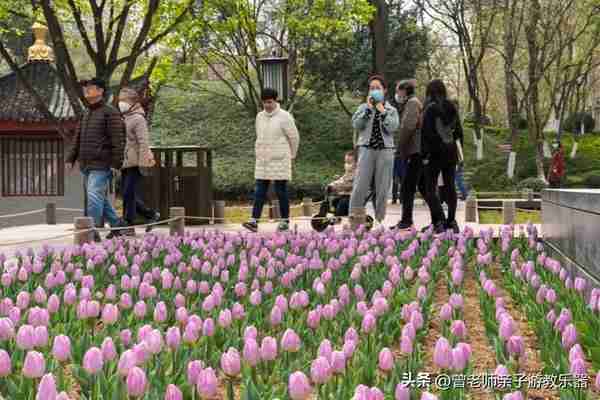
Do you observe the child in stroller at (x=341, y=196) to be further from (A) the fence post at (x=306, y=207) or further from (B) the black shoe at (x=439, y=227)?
(A) the fence post at (x=306, y=207)

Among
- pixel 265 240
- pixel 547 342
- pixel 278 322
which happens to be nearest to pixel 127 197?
pixel 265 240

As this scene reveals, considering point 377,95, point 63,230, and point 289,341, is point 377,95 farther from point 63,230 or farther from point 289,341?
point 63,230

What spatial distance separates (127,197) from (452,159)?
14.2 feet

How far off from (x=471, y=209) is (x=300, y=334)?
464 inches

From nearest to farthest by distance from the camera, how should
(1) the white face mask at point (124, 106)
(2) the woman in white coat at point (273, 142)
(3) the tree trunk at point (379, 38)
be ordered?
1. (2) the woman in white coat at point (273, 142)
2. (1) the white face mask at point (124, 106)
3. (3) the tree trunk at point (379, 38)

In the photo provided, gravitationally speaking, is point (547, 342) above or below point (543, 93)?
below

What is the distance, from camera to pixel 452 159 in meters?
9.67

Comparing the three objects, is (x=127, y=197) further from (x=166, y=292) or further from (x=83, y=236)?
(x=166, y=292)

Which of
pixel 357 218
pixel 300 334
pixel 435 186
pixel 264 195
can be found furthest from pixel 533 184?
pixel 300 334

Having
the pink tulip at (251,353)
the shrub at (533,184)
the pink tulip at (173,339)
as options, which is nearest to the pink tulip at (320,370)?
the pink tulip at (251,353)

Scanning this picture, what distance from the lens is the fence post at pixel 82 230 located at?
8.56m

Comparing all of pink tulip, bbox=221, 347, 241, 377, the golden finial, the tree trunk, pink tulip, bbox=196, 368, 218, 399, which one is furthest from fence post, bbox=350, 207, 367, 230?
the golden finial

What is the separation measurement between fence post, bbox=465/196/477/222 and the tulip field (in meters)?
8.48

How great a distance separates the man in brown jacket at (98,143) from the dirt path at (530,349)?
17.0 feet
